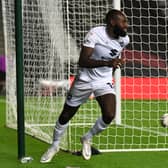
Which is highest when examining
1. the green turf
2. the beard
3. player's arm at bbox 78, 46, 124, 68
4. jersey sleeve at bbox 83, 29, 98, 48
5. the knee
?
the beard

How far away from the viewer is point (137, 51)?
13.6m

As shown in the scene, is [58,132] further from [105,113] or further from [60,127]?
[105,113]

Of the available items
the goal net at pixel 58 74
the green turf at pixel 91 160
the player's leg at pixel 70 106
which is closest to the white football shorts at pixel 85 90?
the player's leg at pixel 70 106

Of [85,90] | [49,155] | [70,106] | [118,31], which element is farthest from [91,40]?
[49,155]

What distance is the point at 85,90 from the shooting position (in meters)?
7.08

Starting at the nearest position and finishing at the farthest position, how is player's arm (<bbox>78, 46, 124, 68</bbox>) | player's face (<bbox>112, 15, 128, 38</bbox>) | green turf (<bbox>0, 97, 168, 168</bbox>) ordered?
player's arm (<bbox>78, 46, 124, 68</bbox>), player's face (<bbox>112, 15, 128, 38</bbox>), green turf (<bbox>0, 97, 168, 168</bbox>)

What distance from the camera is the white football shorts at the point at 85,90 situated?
7020 millimetres

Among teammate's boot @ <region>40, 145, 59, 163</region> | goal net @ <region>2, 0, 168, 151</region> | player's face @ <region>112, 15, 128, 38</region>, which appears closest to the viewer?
player's face @ <region>112, 15, 128, 38</region>

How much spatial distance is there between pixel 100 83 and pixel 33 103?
10.8 ft

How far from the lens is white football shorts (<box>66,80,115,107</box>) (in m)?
7.02

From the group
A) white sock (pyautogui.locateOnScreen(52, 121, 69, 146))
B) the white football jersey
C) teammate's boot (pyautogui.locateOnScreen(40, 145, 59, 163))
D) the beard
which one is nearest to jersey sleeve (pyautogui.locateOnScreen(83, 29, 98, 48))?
the white football jersey

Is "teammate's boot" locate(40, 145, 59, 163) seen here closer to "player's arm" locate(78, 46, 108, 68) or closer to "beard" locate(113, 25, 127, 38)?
"player's arm" locate(78, 46, 108, 68)

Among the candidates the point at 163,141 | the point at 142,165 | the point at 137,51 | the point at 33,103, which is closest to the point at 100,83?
the point at 142,165

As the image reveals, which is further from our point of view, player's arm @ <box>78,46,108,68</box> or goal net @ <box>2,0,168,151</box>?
goal net @ <box>2,0,168,151</box>
